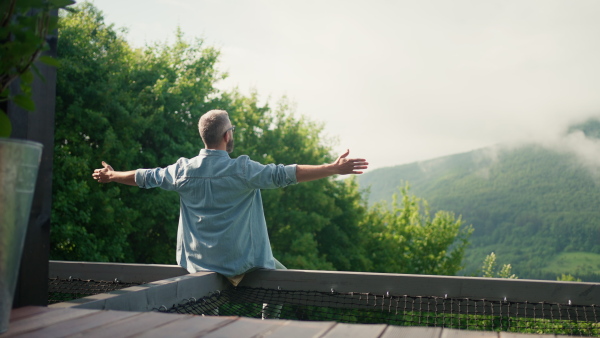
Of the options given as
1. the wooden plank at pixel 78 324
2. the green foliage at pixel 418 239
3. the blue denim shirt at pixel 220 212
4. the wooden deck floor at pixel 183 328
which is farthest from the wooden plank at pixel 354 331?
the green foliage at pixel 418 239

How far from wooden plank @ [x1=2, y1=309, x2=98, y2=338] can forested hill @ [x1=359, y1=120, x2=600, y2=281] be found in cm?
6917

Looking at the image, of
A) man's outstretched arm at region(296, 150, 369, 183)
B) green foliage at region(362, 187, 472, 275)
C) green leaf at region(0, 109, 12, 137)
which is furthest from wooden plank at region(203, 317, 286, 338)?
green foliage at region(362, 187, 472, 275)

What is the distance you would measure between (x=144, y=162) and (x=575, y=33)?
11452 cm

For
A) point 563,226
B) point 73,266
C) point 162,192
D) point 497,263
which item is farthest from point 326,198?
point 563,226

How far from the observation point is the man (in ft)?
10.7

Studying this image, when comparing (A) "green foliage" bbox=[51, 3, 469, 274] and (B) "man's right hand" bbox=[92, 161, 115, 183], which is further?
(A) "green foliage" bbox=[51, 3, 469, 274]

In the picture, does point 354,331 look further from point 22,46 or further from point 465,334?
point 22,46

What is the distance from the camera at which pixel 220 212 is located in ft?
11.1

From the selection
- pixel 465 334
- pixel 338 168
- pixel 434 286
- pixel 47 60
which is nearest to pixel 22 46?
pixel 47 60

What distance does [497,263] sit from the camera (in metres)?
71.9

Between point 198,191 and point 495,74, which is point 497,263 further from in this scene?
point 198,191

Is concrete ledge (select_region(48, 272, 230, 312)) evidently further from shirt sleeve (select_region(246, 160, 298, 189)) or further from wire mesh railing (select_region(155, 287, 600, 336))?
shirt sleeve (select_region(246, 160, 298, 189))

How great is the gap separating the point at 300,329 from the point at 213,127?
6.82ft

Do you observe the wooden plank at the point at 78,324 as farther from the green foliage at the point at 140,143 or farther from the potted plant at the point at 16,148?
the green foliage at the point at 140,143
